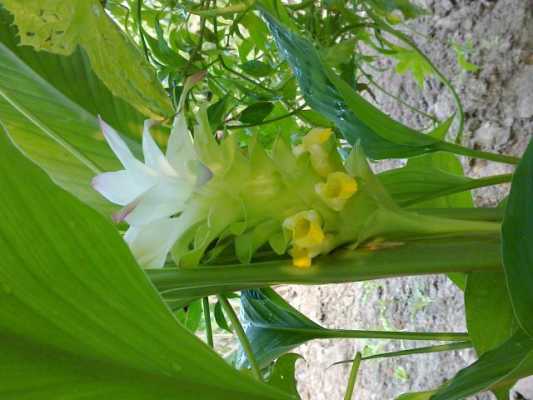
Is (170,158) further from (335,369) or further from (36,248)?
(335,369)

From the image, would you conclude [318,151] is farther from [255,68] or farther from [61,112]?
[255,68]

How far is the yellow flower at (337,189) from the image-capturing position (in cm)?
33

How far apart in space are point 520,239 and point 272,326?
362 millimetres

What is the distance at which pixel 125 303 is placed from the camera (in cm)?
26

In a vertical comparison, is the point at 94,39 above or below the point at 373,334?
above

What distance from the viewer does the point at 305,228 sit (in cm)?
33

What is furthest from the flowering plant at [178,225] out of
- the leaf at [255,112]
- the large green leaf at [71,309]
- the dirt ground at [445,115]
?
the dirt ground at [445,115]

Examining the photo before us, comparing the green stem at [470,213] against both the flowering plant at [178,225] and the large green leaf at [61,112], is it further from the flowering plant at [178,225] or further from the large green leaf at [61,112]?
the large green leaf at [61,112]

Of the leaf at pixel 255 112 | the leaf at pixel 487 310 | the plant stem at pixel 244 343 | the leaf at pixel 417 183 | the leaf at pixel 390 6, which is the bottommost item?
the plant stem at pixel 244 343

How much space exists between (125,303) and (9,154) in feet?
0.24

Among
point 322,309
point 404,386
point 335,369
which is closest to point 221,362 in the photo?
point 404,386

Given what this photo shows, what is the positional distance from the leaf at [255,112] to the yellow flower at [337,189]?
358 mm

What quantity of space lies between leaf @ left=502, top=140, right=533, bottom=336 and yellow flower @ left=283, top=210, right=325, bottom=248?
10 centimetres

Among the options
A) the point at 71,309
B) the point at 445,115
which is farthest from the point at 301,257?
the point at 445,115
